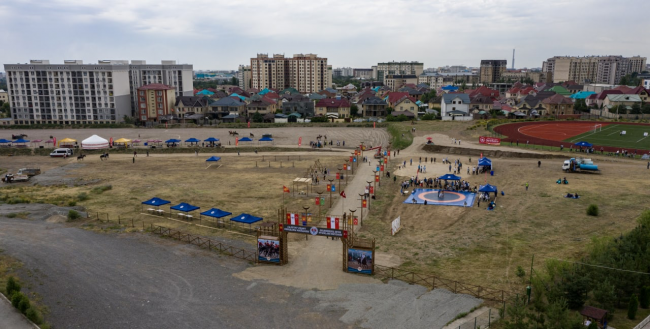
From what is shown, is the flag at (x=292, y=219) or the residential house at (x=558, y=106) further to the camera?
the residential house at (x=558, y=106)

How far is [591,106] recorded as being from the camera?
11806cm

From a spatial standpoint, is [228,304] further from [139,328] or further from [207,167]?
[207,167]

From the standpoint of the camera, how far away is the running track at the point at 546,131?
6856cm

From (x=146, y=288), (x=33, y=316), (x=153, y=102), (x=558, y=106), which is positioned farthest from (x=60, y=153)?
(x=558, y=106)

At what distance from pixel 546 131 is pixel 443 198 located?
1930 inches

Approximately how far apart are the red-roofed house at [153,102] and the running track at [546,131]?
69664 mm

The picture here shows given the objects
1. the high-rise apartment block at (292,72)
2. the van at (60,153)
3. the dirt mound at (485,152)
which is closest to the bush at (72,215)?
the van at (60,153)

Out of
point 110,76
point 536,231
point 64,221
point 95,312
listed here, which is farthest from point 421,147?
point 110,76

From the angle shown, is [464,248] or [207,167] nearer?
[464,248]

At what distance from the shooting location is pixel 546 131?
80.2 m

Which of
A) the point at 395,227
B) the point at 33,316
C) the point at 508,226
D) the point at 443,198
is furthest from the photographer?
the point at 443,198

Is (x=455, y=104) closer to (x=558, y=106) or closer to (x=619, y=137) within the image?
(x=558, y=106)

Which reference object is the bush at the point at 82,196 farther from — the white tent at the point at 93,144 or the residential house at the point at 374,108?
the residential house at the point at 374,108

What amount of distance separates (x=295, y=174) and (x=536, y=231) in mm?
26565
